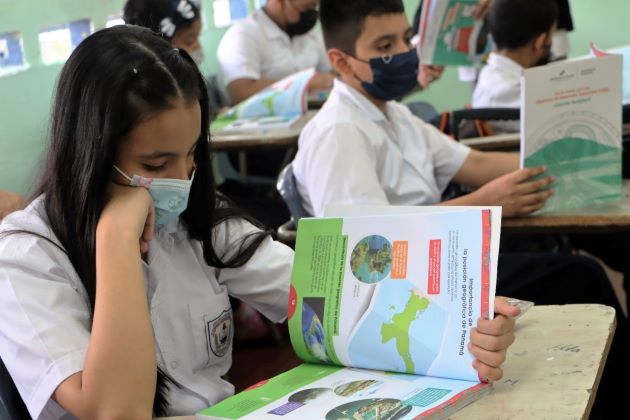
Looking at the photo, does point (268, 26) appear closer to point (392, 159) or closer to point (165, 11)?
point (165, 11)

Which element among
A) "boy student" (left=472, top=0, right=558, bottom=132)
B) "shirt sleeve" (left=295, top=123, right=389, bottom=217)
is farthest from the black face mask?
"shirt sleeve" (left=295, top=123, right=389, bottom=217)

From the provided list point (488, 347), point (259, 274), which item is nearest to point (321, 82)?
point (259, 274)

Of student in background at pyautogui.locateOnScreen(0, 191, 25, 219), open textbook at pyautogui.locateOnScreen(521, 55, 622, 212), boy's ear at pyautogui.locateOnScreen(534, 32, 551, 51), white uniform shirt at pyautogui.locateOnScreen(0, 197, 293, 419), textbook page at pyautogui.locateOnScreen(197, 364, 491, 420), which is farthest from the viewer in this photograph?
boy's ear at pyautogui.locateOnScreen(534, 32, 551, 51)

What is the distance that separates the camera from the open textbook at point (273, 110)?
3.10m

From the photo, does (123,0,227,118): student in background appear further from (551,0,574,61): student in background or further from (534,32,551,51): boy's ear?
(551,0,574,61): student in background

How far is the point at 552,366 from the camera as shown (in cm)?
117

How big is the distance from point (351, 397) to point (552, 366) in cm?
27

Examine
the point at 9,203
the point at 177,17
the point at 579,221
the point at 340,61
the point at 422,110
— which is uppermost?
the point at 177,17

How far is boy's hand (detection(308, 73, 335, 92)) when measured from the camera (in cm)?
390

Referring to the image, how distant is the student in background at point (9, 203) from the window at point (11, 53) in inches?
39.1

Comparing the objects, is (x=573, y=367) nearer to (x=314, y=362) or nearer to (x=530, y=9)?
(x=314, y=362)

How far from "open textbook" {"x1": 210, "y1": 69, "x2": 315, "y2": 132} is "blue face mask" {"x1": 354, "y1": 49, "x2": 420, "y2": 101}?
2.56 feet

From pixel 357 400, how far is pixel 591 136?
111 centimetres

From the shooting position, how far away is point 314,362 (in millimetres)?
1261
